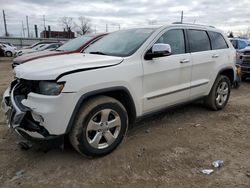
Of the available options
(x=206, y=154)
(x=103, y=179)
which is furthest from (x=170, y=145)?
(x=103, y=179)

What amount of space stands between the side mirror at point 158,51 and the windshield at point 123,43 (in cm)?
22

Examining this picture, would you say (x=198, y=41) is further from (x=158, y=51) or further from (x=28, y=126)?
(x=28, y=126)

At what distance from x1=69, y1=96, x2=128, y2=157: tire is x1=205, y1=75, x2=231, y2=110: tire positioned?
2520 mm

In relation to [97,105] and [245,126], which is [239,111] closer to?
[245,126]

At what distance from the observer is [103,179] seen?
310cm

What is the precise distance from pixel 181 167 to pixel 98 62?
1692mm

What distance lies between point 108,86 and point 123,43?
3.71ft

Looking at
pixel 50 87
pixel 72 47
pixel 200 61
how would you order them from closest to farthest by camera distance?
pixel 50 87
pixel 200 61
pixel 72 47

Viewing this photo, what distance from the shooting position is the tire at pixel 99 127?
324cm

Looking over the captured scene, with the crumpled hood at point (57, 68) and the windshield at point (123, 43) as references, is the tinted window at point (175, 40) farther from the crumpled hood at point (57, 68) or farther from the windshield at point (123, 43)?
the crumpled hood at point (57, 68)

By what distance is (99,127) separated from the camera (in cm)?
342

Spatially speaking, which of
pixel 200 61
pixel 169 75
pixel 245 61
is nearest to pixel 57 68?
pixel 169 75

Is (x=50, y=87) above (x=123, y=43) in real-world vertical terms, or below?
below

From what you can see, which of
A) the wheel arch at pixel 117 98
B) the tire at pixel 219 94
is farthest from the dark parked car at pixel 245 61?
the wheel arch at pixel 117 98
